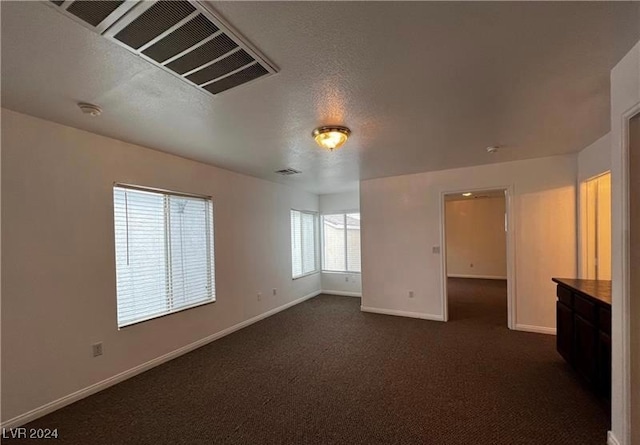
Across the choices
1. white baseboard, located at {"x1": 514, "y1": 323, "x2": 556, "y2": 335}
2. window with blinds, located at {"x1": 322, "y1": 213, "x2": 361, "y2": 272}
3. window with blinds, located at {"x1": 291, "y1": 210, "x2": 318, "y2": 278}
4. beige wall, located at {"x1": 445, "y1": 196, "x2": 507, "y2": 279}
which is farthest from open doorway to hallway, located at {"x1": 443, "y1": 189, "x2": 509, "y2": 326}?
window with blinds, located at {"x1": 291, "y1": 210, "x2": 318, "y2": 278}

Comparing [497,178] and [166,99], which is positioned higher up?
[166,99]

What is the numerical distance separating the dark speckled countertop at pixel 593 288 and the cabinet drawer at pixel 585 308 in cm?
7

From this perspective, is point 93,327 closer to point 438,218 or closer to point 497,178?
point 438,218

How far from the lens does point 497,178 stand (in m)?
4.12

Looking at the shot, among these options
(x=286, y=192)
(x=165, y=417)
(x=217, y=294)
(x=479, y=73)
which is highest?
(x=479, y=73)

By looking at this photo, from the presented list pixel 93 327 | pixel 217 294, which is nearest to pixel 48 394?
pixel 93 327

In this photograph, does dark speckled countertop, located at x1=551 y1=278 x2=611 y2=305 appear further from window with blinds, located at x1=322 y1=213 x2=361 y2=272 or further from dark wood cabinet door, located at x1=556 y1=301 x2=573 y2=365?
window with blinds, located at x1=322 y1=213 x2=361 y2=272

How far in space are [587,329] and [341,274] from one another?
4.52 metres

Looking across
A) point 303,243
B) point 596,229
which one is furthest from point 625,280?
point 303,243

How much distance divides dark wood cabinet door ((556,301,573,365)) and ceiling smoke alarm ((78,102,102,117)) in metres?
4.46

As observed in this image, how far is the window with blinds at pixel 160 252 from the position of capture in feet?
9.64

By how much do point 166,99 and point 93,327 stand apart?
2.21 metres

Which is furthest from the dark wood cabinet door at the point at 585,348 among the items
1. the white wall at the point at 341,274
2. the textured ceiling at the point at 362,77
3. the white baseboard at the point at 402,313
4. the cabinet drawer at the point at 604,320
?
the white wall at the point at 341,274

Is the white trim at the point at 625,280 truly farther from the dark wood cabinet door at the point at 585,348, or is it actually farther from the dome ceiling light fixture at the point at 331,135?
the dome ceiling light fixture at the point at 331,135
